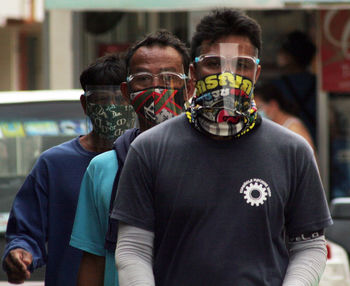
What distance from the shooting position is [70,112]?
578cm

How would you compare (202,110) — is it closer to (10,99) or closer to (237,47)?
(237,47)

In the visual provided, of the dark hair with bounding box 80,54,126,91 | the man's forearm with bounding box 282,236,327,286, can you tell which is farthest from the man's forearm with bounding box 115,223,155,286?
the dark hair with bounding box 80,54,126,91

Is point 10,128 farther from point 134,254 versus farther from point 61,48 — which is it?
point 61,48

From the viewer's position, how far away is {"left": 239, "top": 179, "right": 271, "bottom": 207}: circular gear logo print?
10.0 ft

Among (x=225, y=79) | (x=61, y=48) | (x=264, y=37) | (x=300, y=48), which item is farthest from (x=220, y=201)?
(x=61, y=48)

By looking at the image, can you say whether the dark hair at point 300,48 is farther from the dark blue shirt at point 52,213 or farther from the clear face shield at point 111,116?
the dark blue shirt at point 52,213

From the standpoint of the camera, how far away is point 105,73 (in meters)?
4.37

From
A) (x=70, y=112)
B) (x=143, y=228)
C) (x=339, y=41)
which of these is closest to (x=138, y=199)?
(x=143, y=228)

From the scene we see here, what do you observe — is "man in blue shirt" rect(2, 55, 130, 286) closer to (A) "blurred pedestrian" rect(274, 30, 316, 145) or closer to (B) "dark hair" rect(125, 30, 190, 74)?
(B) "dark hair" rect(125, 30, 190, 74)

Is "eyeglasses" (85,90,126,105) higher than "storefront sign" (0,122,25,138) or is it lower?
higher

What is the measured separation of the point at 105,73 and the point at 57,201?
624mm

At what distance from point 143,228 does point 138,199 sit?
94 millimetres

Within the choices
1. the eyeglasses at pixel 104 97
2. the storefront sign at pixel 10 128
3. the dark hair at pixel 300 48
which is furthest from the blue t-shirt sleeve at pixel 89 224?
the dark hair at pixel 300 48

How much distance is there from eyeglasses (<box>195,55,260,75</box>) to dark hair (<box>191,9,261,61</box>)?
76 millimetres
